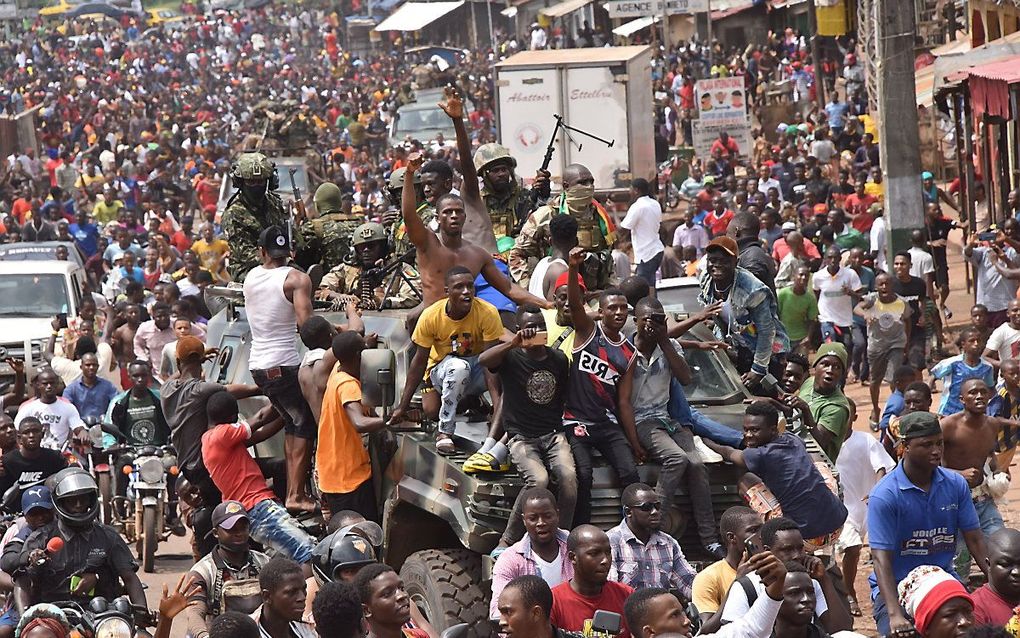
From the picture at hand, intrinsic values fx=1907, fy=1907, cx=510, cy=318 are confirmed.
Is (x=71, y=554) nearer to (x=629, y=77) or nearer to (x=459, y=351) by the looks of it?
(x=459, y=351)

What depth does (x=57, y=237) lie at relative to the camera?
92.9ft

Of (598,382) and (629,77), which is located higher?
(629,77)

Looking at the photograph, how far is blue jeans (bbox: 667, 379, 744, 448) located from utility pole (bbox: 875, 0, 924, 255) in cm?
1011

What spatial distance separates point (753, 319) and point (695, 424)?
143cm

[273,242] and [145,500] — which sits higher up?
[273,242]

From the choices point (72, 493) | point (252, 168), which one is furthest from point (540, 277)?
point (72, 493)

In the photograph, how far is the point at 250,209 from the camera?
1271 centimetres

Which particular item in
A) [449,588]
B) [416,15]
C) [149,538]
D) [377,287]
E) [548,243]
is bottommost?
[149,538]

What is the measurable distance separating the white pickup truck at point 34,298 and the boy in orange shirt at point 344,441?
10826 millimetres

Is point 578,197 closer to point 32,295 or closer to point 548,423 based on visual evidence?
point 548,423

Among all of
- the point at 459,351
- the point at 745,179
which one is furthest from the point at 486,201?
the point at 745,179

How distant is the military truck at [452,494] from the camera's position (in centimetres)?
936

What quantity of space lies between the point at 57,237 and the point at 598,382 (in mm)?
19965

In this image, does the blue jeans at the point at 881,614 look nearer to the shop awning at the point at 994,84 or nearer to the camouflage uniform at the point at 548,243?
the camouflage uniform at the point at 548,243
